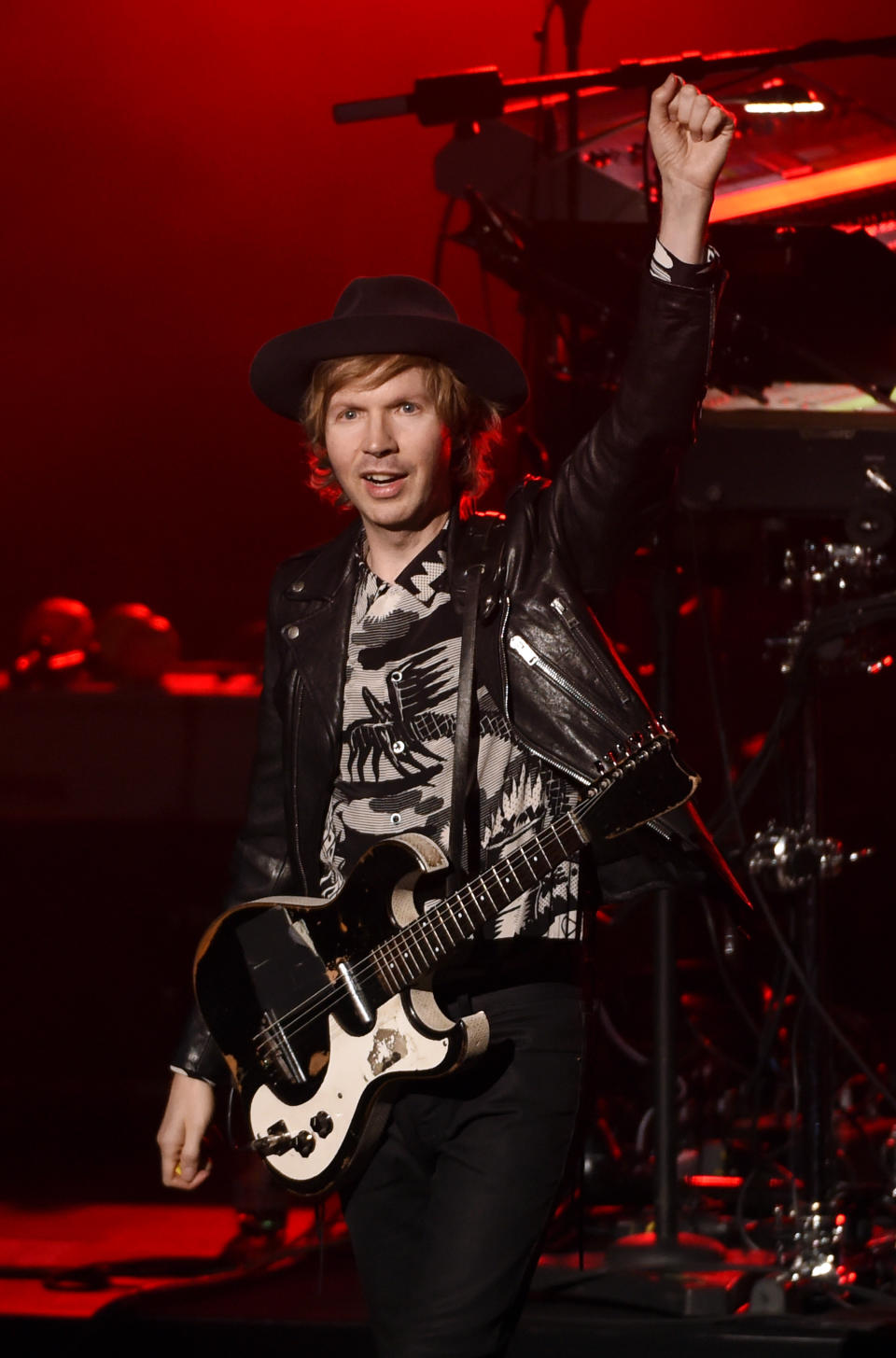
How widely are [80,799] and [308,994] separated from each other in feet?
11.2

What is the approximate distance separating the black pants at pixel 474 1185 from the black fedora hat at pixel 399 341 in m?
0.97

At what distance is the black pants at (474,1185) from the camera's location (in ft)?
6.84

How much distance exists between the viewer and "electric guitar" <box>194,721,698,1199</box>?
6.84 ft

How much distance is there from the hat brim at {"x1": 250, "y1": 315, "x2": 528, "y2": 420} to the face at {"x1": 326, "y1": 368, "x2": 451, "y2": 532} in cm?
6

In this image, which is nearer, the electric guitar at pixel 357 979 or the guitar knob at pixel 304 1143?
the electric guitar at pixel 357 979

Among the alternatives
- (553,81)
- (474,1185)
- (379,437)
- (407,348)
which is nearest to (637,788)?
(474,1185)

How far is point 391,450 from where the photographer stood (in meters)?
2.39

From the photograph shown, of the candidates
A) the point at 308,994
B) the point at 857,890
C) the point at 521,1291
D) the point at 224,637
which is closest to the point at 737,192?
the point at 857,890

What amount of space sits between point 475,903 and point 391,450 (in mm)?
718

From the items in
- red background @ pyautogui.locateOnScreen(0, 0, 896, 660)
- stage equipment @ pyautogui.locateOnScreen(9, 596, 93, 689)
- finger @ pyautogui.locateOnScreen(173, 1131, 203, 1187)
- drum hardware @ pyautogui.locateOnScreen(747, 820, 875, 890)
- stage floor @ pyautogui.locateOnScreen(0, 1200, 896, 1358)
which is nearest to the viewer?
finger @ pyautogui.locateOnScreen(173, 1131, 203, 1187)

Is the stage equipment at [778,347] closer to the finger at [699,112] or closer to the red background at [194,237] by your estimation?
the finger at [699,112]

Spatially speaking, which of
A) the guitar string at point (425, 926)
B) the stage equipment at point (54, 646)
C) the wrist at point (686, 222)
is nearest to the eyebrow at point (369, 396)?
the wrist at point (686, 222)

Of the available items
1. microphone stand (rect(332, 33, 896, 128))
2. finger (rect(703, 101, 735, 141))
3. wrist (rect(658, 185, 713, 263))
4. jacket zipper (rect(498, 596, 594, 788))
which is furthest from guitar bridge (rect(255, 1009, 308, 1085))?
microphone stand (rect(332, 33, 896, 128))

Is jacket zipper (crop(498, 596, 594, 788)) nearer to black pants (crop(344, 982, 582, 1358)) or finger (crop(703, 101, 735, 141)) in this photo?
black pants (crop(344, 982, 582, 1358))
